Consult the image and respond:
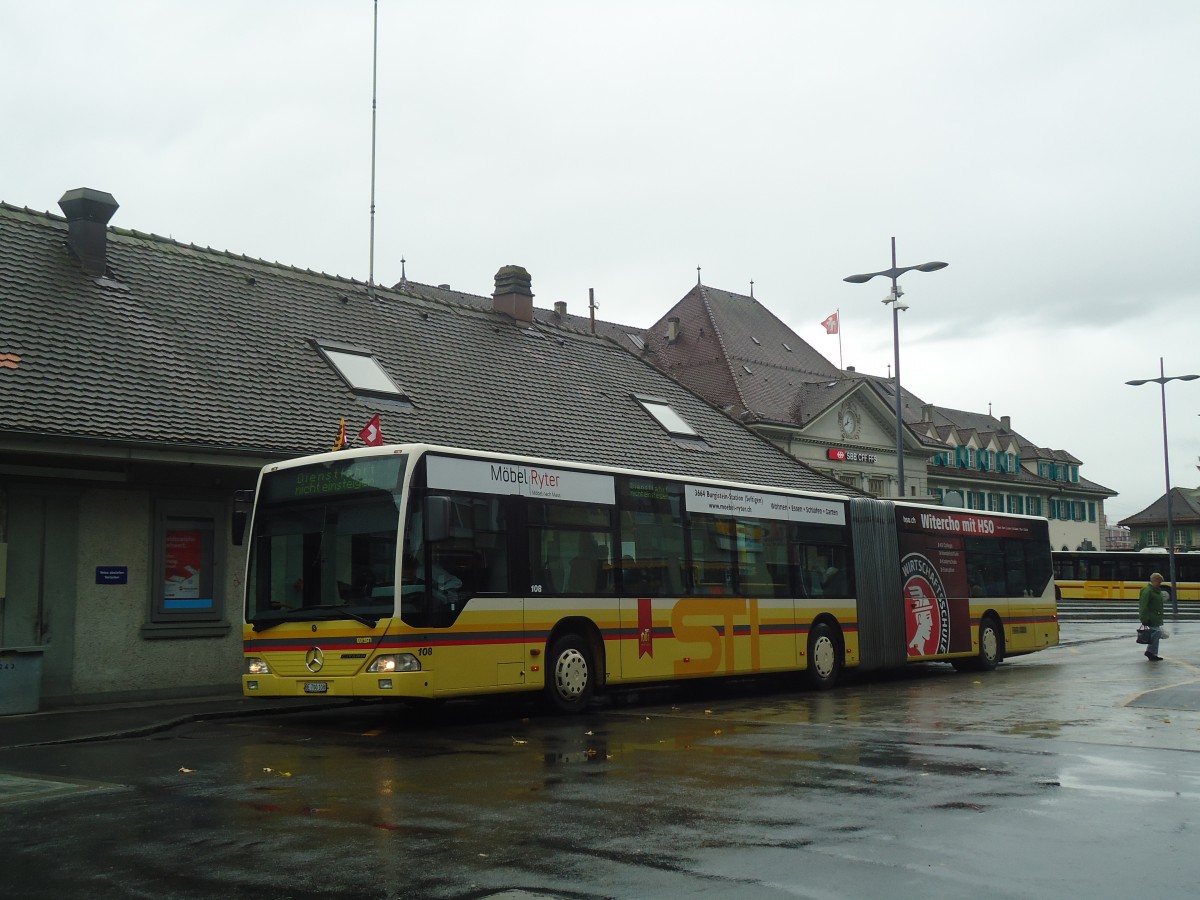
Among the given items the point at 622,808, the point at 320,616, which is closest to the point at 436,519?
the point at 320,616

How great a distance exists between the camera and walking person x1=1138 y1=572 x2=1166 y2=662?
81.7 feet

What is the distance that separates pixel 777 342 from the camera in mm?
69938

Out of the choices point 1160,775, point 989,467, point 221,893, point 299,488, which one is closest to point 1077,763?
point 1160,775

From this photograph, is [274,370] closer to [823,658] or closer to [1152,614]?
[823,658]

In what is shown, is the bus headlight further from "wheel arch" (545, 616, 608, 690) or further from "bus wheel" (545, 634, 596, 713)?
"wheel arch" (545, 616, 608, 690)

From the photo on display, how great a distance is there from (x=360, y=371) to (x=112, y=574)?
662cm

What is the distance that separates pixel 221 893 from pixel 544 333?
2577 centimetres

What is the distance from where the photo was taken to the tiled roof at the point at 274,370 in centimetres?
1781

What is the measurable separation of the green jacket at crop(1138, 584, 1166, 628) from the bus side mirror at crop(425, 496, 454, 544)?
16517 millimetres

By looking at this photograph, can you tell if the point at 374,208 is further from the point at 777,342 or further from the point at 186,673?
the point at 777,342

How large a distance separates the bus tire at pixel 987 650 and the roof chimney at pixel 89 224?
16.5 metres

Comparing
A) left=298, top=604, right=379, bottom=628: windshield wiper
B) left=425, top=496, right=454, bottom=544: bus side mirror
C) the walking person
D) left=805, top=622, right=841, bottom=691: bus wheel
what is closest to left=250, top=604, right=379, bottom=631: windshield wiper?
left=298, top=604, right=379, bottom=628: windshield wiper

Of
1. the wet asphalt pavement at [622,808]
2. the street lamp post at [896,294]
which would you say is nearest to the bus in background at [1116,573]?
the street lamp post at [896,294]

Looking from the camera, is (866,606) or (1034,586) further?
(1034,586)
